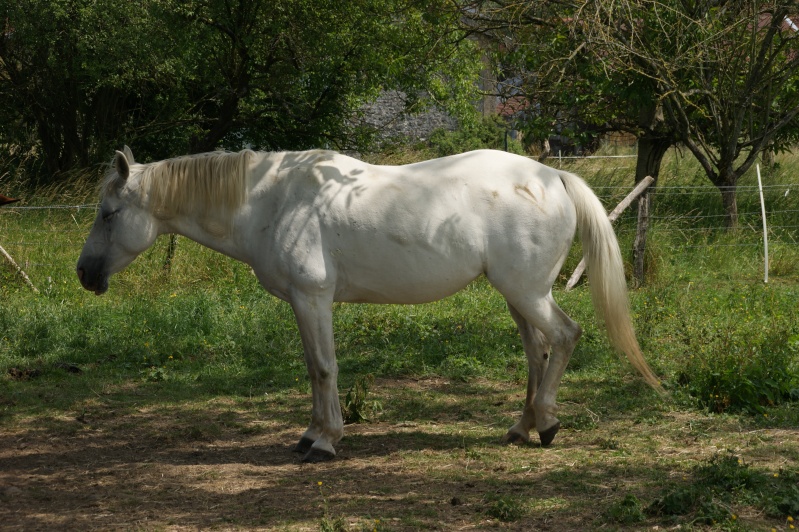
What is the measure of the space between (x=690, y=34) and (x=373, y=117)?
19992 millimetres

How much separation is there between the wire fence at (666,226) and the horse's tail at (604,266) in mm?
5138

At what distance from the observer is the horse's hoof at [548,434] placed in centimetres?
520

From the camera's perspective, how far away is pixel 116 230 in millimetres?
5359

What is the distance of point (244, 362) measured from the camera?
7527 mm

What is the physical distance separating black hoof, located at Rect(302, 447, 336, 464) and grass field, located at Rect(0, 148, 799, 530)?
0.05 metres

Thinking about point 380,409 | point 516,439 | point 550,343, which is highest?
point 550,343

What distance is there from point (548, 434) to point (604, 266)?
1.09 meters

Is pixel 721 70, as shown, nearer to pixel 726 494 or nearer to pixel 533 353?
pixel 533 353

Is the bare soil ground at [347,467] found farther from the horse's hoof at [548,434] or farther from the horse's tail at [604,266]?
the horse's tail at [604,266]

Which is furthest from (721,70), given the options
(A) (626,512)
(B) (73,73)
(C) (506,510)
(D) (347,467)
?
(B) (73,73)

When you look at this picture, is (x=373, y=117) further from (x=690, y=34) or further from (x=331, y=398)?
(x=331, y=398)

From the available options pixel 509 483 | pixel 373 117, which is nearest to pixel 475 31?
pixel 509 483

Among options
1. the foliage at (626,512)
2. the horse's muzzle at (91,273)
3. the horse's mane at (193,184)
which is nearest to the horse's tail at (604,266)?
the foliage at (626,512)

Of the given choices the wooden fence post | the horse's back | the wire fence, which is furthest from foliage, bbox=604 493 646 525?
the wire fence
